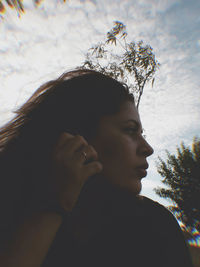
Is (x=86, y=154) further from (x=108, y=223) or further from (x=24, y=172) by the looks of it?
(x=108, y=223)

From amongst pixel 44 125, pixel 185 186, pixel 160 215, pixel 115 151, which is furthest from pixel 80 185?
pixel 185 186

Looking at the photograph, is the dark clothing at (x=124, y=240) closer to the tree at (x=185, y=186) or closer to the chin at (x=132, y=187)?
the chin at (x=132, y=187)

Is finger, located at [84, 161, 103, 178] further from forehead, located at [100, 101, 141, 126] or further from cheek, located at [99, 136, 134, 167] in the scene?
forehead, located at [100, 101, 141, 126]

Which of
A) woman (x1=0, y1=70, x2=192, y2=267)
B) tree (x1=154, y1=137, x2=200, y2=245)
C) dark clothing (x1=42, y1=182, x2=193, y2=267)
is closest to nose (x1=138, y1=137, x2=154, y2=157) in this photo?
woman (x1=0, y1=70, x2=192, y2=267)

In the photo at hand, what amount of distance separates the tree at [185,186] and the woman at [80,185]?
48.6 ft

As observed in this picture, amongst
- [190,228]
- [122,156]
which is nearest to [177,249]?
[122,156]

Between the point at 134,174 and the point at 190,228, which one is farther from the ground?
the point at 134,174

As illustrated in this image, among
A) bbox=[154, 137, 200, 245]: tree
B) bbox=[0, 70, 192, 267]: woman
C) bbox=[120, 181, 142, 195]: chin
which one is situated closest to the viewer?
bbox=[0, 70, 192, 267]: woman

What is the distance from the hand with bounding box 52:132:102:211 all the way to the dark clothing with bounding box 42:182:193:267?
54cm

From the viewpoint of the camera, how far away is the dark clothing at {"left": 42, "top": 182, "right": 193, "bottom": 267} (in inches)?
44.2

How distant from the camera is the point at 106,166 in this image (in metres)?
1.55

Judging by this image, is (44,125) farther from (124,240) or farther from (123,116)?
(124,240)

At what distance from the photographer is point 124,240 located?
1376 mm

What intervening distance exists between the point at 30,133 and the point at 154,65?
19.0 feet
